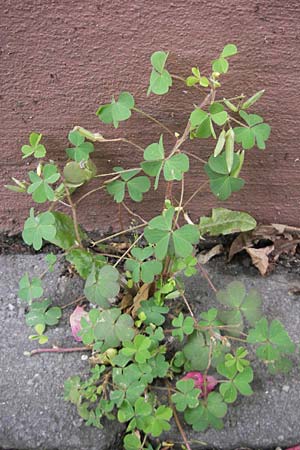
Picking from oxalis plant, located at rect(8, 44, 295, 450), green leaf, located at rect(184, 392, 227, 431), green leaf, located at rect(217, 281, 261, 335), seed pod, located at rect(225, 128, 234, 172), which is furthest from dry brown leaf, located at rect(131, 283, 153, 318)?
seed pod, located at rect(225, 128, 234, 172)

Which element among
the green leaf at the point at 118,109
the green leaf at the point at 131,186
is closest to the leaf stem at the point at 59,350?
the green leaf at the point at 131,186

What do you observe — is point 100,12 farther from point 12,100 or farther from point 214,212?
point 214,212

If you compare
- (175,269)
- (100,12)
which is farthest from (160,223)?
(100,12)

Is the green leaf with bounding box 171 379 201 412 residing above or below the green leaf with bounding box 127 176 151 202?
below

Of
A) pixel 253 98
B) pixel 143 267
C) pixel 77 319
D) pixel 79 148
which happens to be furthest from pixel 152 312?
pixel 253 98

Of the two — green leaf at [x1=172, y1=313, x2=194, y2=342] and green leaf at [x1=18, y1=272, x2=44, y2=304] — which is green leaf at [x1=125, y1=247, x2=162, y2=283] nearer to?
green leaf at [x1=172, y1=313, x2=194, y2=342]

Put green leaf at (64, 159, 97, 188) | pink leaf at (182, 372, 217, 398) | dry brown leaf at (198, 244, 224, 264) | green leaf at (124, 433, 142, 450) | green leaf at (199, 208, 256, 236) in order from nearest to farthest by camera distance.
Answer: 1. green leaf at (124, 433, 142, 450)
2. pink leaf at (182, 372, 217, 398)
3. green leaf at (64, 159, 97, 188)
4. green leaf at (199, 208, 256, 236)
5. dry brown leaf at (198, 244, 224, 264)

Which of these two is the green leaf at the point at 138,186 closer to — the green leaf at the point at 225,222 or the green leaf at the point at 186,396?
the green leaf at the point at 225,222
